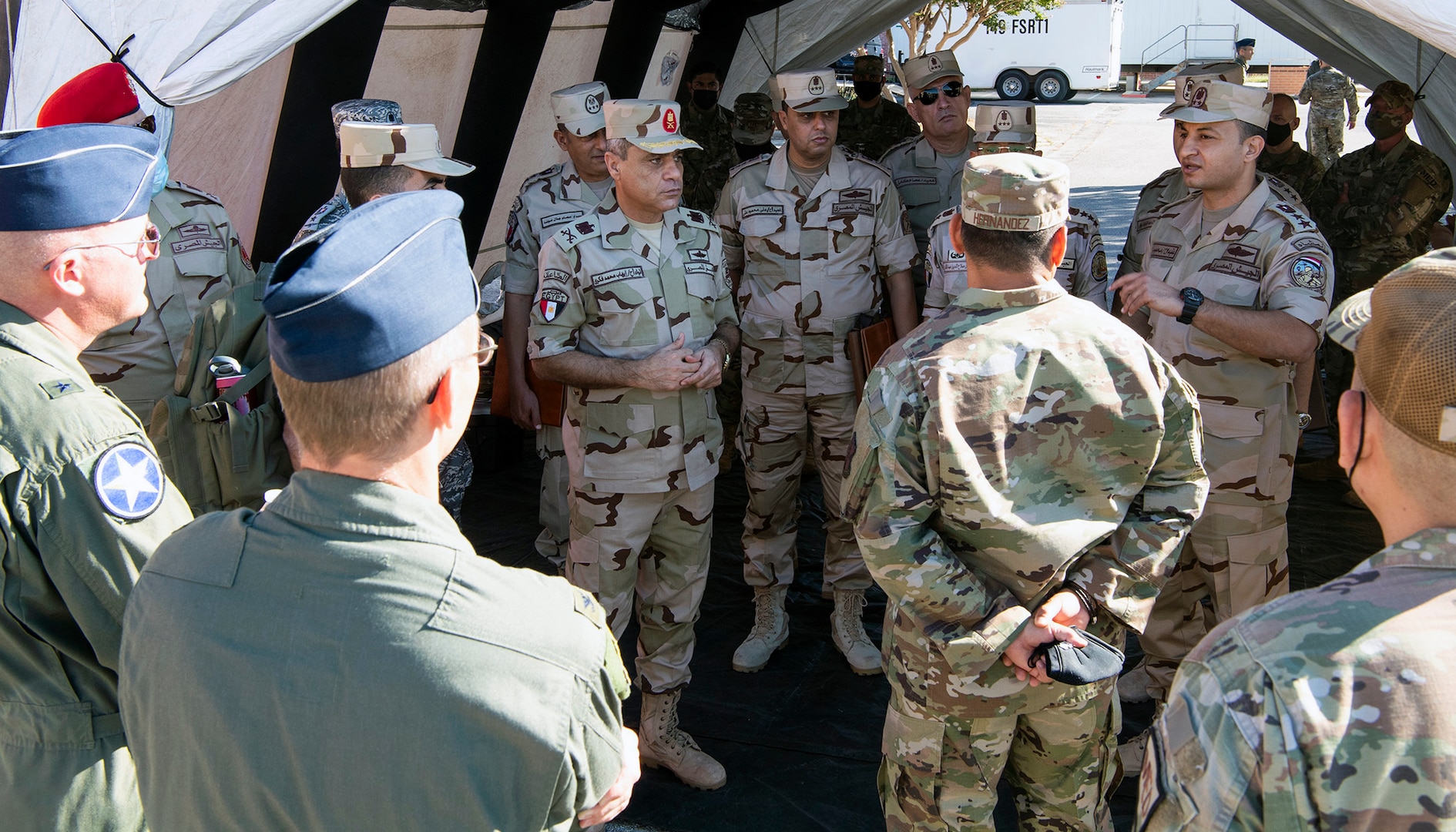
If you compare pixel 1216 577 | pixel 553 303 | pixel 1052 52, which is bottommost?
pixel 1216 577

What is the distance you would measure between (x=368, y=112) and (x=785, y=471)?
1.95 meters

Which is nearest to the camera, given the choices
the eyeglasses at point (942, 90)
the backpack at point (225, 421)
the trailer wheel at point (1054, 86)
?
the backpack at point (225, 421)

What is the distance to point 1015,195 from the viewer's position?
1.97 metres

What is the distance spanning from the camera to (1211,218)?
3225mm

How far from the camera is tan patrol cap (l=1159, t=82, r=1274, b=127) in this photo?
10.3ft

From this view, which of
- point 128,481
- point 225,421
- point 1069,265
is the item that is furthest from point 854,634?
point 128,481

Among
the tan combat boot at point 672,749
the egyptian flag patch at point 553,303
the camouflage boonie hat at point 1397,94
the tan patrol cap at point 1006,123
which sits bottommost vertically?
the tan combat boot at point 672,749

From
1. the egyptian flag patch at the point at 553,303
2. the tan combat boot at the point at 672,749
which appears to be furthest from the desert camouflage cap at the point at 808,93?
the tan combat boot at the point at 672,749

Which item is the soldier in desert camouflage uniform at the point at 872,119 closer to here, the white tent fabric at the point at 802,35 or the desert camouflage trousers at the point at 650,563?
the white tent fabric at the point at 802,35

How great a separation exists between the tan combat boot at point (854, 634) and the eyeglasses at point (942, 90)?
234 centimetres

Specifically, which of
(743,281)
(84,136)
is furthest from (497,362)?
(84,136)

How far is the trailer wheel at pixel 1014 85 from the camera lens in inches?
974

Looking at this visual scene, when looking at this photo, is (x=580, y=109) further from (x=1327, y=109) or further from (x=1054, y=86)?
(x=1054, y=86)

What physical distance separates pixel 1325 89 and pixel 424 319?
11.9 meters
